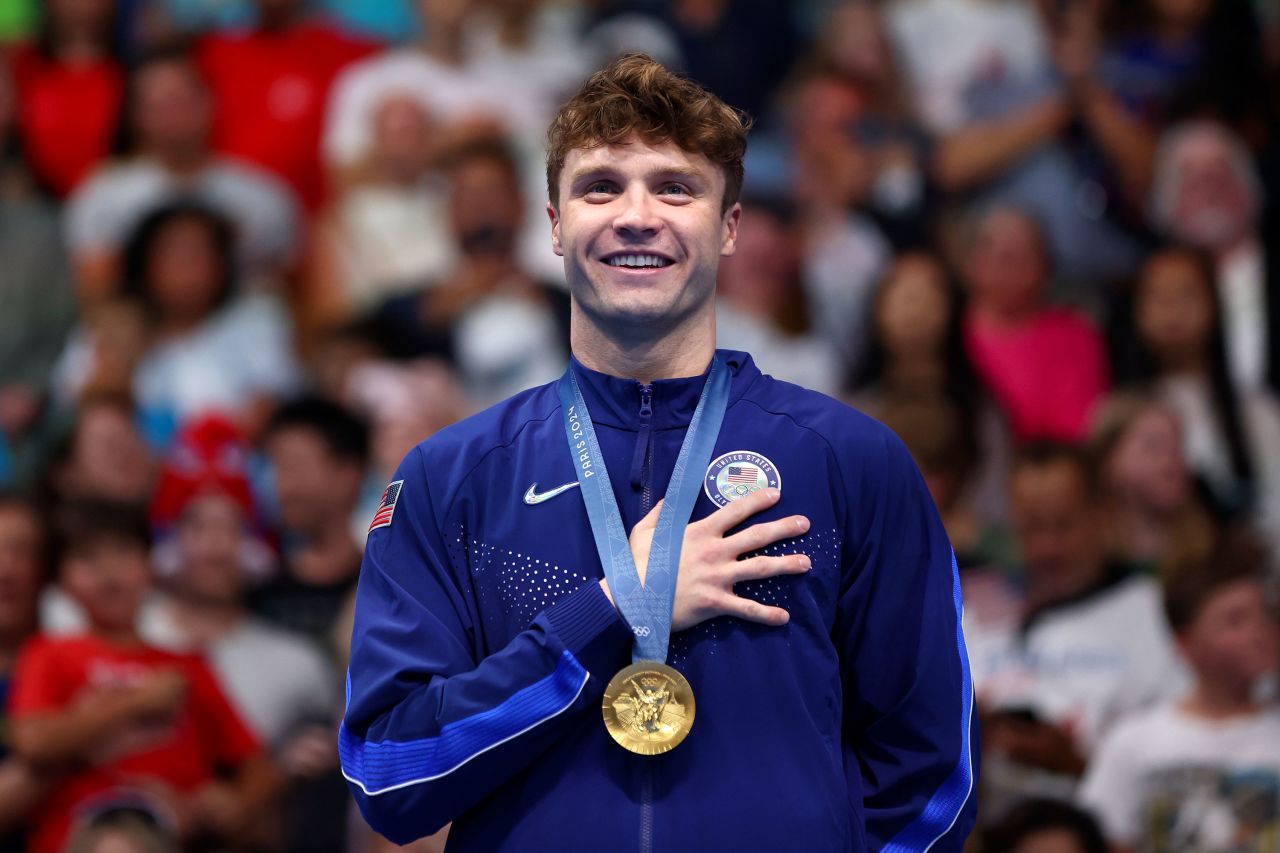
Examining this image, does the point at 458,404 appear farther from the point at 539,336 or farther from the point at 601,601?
the point at 601,601

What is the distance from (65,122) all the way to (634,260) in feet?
20.8

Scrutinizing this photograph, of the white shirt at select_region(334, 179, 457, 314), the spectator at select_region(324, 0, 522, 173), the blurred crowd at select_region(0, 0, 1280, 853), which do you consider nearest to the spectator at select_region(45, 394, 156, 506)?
the blurred crowd at select_region(0, 0, 1280, 853)

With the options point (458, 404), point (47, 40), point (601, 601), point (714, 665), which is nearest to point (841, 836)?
point (714, 665)

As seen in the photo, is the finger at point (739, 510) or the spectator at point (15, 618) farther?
the spectator at point (15, 618)

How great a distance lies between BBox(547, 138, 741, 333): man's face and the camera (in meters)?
2.51

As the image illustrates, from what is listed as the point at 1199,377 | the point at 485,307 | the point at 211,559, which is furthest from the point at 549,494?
the point at 1199,377

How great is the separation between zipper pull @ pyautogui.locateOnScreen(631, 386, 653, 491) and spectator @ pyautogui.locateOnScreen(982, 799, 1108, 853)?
343cm

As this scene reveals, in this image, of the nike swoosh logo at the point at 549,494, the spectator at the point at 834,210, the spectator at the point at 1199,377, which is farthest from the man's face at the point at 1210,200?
the nike swoosh logo at the point at 549,494

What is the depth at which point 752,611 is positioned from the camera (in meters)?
2.39

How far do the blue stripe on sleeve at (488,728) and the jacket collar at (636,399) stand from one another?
1.44 ft

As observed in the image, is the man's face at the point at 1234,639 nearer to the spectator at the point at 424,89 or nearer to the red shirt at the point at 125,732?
the red shirt at the point at 125,732

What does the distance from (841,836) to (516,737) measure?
49 cm

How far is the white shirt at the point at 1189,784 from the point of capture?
18.2 ft

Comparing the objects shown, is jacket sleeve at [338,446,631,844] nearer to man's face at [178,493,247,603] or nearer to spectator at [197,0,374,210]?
man's face at [178,493,247,603]
